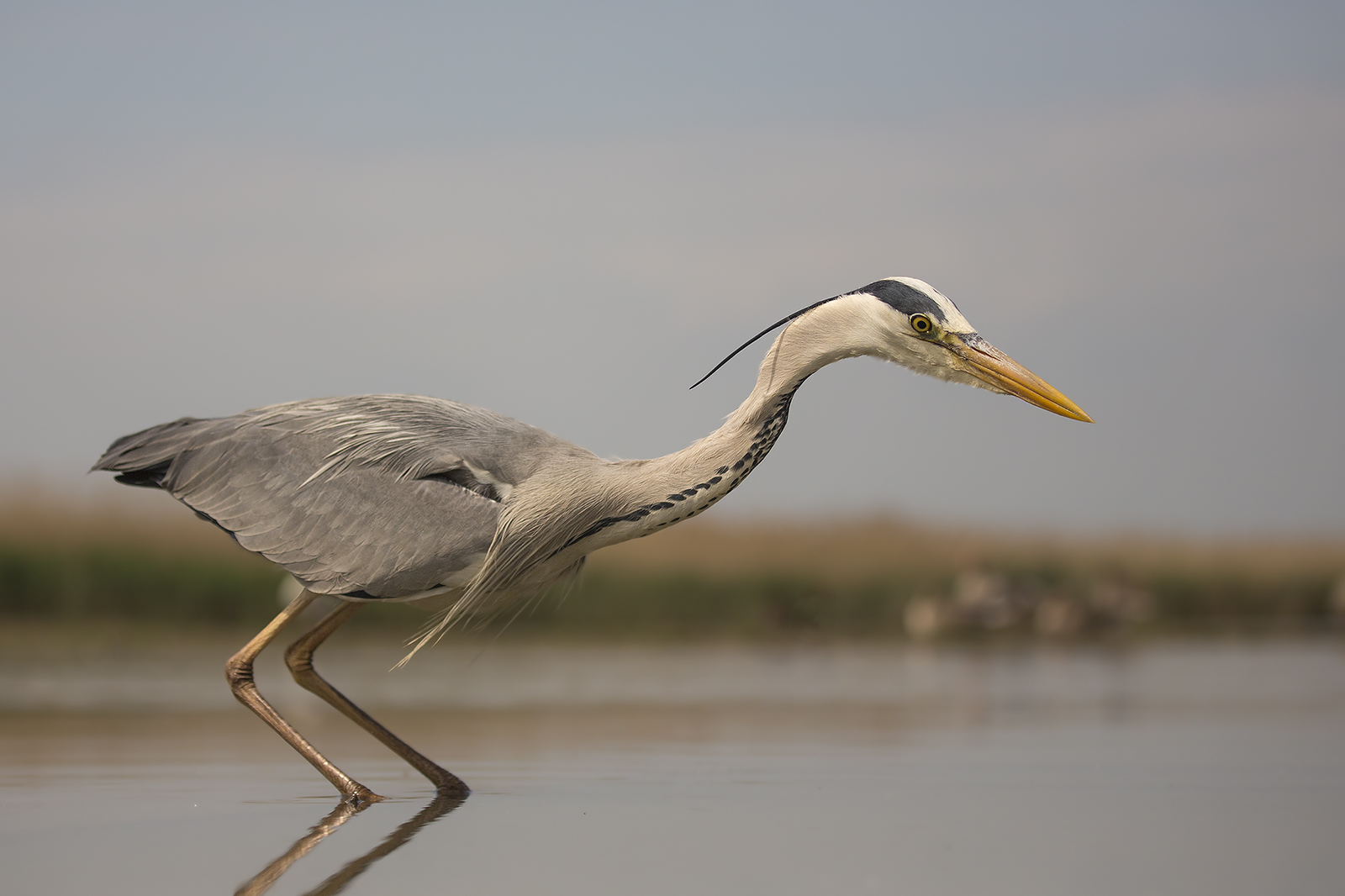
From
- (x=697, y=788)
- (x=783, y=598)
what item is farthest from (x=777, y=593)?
(x=697, y=788)

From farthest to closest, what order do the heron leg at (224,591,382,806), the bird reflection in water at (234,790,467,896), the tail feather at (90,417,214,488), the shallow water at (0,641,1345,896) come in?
Result: the tail feather at (90,417,214,488) < the heron leg at (224,591,382,806) < the shallow water at (0,641,1345,896) < the bird reflection in water at (234,790,467,896)

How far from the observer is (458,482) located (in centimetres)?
599

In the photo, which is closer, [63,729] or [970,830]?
[970,830]

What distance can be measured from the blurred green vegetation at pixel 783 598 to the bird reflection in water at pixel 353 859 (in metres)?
5.33

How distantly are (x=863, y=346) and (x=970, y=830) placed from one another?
81.7 inches

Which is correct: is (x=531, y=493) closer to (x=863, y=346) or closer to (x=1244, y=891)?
(x=863, y=346)

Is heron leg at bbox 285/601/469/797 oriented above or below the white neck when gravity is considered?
below

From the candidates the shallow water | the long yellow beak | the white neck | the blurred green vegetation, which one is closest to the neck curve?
the white neck

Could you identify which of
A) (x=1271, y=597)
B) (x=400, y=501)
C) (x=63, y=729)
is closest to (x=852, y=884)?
(x=400, y=501)


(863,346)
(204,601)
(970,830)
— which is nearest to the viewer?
(970,830)

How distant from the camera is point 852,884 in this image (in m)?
4.00

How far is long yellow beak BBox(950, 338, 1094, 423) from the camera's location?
5.36 metres

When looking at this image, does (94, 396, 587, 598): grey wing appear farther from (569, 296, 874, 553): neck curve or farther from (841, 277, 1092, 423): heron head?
(841, 277, 1092, 423): heron head

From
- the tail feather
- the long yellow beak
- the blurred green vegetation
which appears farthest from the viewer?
the blurred green vegetation
